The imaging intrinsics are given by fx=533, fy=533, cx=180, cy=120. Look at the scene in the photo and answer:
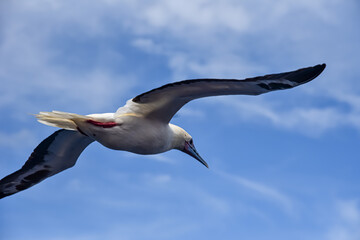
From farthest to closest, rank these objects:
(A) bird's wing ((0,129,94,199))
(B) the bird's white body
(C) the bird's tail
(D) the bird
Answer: (A) bird's wing ((0,129,94,199)) < (B) the bird's white body < (C) the bird's tail < (D) the bird

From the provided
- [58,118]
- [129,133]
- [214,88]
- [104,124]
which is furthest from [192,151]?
[58,118]

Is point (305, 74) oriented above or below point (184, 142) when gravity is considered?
above

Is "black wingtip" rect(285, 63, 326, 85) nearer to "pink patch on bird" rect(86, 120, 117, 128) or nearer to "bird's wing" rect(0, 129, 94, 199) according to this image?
"pink patch on bird" rect(86, 120, 117, 128)

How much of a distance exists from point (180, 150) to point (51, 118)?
364cm

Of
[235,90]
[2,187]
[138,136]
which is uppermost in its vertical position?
[235,90]

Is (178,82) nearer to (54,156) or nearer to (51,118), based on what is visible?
(51,118)

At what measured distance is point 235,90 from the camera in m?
10.1

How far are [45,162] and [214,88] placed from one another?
561 cm

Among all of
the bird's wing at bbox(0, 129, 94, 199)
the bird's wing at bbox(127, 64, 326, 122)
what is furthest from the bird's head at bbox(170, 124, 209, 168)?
the bird's wing at bbox(0, 129, 94, 199)

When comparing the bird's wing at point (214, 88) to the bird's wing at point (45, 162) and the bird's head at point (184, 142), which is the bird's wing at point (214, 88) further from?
the bird's wing at point (45, 162)

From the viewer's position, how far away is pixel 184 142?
13.1 metres

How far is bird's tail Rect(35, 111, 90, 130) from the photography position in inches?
425

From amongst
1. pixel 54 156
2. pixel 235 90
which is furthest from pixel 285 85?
Result: pixel 54 156

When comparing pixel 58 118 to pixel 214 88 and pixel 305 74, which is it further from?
pixel 305 74
